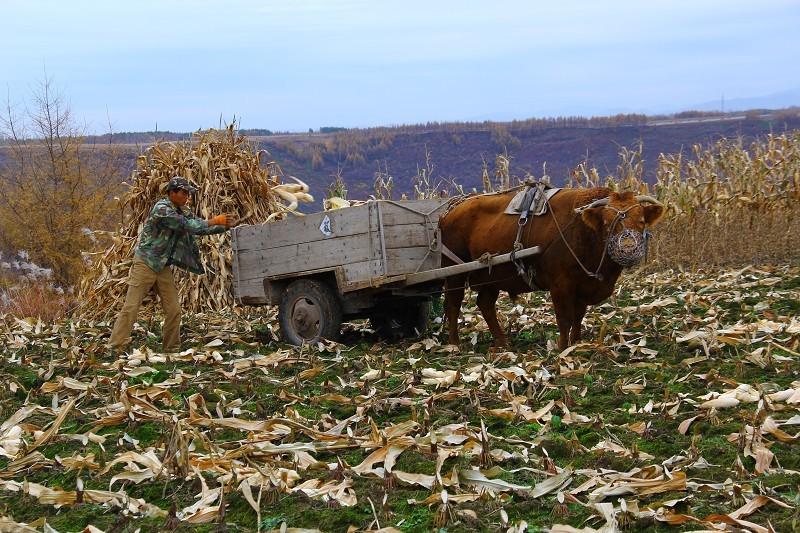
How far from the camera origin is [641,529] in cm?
446

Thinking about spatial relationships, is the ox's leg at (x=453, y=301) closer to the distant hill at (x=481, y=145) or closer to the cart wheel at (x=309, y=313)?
the cart wheel at (x=309, y=313)

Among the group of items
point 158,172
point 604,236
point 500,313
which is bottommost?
point 500,313

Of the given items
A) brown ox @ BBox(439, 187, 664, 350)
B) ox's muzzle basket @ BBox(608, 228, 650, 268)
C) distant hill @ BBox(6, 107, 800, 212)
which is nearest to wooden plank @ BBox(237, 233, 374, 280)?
brown ox @ BBox(439, 187, 664, 350)

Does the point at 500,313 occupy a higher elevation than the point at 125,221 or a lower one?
lower

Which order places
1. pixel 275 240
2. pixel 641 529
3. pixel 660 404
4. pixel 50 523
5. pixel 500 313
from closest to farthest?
pixel 641 529
pixel 50 523
pixel 660 404
pixel 275 240
pixel 500 313

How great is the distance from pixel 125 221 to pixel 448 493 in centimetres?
1009

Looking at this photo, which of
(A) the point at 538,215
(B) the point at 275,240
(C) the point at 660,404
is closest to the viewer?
(C) the point at 660,404

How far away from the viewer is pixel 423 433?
6.12m

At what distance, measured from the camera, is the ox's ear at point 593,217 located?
8812mm

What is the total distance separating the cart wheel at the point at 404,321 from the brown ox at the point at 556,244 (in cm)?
76

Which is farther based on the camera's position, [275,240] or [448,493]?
[275,240]

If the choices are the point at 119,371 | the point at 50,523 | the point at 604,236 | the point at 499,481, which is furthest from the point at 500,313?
the point at 50,523

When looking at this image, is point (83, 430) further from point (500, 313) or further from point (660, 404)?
point (500, 313)

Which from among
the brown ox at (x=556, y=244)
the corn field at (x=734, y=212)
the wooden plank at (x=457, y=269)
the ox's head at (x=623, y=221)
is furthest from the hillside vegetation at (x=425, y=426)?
the corn field at (x=734, y=212)
